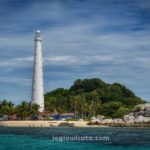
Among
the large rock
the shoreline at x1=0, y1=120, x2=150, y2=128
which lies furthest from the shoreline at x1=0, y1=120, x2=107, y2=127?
the large rock

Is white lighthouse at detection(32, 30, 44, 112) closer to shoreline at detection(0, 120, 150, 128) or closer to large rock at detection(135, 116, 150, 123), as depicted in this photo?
shoreline at detection(0, 120, 150, 128)

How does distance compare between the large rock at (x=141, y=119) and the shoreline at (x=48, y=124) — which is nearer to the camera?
the shoreline at (x=48, y=124)

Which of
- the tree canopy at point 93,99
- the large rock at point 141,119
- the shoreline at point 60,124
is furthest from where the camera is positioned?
the tree canopy at point 93,99

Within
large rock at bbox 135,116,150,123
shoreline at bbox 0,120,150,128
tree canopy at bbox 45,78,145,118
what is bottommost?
shoreline at bbox 0,120,150,128

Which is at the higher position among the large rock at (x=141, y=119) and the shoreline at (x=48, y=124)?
the large rock at (x=141, y=119)

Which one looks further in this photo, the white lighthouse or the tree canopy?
the tree canopy

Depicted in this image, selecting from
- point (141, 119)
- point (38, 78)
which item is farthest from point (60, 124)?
point (141, 119)

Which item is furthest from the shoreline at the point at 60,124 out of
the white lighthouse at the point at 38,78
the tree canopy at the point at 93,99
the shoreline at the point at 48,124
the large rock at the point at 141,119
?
the tree canopy at the point at 93,99

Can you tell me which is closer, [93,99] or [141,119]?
[141,119]

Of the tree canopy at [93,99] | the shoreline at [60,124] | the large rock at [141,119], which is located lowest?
the shoreline at [60,124]

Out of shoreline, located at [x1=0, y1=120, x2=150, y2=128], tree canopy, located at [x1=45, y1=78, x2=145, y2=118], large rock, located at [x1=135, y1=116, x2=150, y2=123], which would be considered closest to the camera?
shoreline, located at [x1=0, y1=120, x2=150, y2=128]

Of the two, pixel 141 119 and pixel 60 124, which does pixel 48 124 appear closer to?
pixel 60 124

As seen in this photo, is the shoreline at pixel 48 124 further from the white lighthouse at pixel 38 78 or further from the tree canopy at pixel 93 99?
the tree canopy at pixel 93 99

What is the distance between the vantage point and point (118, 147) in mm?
62031
